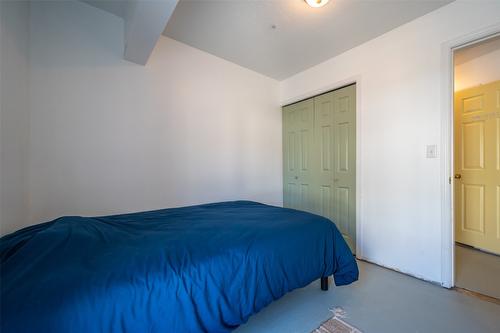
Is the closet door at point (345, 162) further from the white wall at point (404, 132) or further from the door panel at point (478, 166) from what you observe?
the door panel at point (478, 166)

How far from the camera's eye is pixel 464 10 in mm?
1837

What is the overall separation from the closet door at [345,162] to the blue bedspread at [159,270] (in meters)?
1.15

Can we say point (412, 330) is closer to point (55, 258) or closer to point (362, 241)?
point (362, 241)

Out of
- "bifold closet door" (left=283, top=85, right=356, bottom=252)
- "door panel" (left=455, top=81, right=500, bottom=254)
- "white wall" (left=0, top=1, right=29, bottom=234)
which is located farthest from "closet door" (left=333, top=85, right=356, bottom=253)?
"white wall" (left=0, top=1, right=29, bottom=234)

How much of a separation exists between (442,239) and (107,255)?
2.66 metres

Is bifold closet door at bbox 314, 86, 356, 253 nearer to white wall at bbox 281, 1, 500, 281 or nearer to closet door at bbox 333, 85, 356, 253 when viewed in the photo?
closet door at bbox 333, 85, 356, 253

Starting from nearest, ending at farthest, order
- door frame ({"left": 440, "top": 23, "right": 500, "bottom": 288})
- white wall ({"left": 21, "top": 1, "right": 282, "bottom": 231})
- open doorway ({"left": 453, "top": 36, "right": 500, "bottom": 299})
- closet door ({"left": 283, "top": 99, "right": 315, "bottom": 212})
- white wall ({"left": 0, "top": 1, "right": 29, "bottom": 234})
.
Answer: white wall ({"left": 0, "top": 1, "right": 29, "bottom": 234}) → white wall ({"left": 21, "top": 1, "right": 282, "bottom": 231}) → door frame ({"left": 440, "top": 23, "right": 500, "bottom": 288}) → open doorway ({"left": 453, "top": 36, "right": 500, "bottom": 299}) → closet door ({"left": 283, "top": 99, "right": 315, "bottom": 212})

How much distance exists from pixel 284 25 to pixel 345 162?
1798 millimetres

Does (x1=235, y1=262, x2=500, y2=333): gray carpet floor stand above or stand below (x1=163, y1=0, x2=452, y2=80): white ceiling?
below

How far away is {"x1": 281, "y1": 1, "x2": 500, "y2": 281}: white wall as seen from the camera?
1.97 m

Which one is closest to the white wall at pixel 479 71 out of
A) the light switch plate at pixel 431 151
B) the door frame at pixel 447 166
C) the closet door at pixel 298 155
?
→ the door frame at pixel 447 166

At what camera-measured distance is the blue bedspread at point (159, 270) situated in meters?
0.73

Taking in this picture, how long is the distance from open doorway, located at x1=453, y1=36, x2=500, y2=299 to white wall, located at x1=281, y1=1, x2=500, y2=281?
71 centimetres

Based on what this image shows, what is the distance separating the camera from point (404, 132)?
2.21 m
